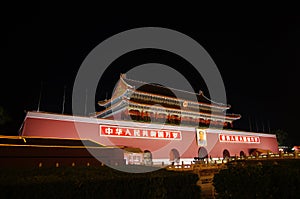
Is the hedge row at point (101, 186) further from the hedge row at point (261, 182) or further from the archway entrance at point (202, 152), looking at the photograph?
the archway entrance at point (202, 152)

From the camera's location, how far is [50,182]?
3701mm

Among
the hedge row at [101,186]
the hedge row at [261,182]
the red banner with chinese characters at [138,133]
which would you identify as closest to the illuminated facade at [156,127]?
the red banner with chinese characters at [138,133]

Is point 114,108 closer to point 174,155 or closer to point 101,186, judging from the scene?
point 174,155

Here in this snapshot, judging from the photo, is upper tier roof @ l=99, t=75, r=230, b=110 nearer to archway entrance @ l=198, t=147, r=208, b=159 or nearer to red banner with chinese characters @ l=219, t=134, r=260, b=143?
red banner with chinese characters @ l=219, t=134, r=260, b=143

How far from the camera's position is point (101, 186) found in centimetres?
397

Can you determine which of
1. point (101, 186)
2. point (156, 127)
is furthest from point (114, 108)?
point (101, 186)

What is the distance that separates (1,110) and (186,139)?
18956 mm

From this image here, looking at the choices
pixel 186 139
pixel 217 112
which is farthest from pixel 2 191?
pixel 217 112

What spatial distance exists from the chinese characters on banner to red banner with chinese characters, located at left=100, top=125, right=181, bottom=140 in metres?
2.32

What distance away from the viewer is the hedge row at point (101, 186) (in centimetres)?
356

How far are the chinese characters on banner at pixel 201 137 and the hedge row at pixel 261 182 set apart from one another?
17344 millimetres

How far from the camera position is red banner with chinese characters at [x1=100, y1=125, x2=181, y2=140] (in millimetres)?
16142

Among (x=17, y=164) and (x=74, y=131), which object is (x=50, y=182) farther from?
(x=74, y=131)

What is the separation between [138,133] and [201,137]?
22.8 feet
